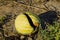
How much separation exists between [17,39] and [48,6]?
1350 mm

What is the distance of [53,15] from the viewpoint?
13.9 feet

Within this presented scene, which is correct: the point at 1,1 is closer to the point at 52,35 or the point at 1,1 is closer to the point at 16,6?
the point at 16,6

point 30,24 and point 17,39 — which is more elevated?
point 30,24

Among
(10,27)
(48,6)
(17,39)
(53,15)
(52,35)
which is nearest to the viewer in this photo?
(52,35)

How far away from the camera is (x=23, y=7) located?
4.47 metres

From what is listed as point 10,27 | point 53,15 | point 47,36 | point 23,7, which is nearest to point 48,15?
point 53,15

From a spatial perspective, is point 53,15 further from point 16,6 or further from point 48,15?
point 16,6

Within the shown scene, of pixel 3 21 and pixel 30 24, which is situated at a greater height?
pixel 30 24

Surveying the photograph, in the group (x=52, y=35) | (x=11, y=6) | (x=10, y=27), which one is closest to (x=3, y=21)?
(x=10, y=27)

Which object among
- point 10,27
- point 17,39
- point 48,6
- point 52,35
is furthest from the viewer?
point 48,6

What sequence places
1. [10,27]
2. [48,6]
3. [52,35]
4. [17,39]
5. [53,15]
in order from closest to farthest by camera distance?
1. [52,35]
2. [17,39]
3. [10,27]
4. [53,15]
5. [48,6]

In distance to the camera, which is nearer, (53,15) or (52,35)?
(52,35)

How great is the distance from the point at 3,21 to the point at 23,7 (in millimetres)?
677

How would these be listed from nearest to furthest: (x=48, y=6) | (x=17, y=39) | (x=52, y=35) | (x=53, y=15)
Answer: (x=52, y=35) → (x=17, y=39) → (x=53, y=15) → (x=48, y=6)
